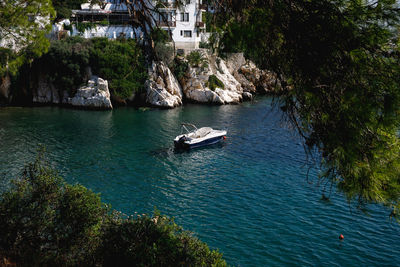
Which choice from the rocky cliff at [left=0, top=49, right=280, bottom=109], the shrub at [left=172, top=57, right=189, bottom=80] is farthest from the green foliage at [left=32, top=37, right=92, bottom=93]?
the shrub at [left=172, top=57, right=189, bottom=80]

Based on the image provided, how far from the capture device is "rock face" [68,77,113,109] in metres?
47.4

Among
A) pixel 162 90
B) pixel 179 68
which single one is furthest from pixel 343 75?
pixel 179 68

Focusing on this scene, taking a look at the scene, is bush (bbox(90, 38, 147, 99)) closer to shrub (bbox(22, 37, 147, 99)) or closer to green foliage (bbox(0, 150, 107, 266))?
shrub (bbox(22, 37, 147, 99))

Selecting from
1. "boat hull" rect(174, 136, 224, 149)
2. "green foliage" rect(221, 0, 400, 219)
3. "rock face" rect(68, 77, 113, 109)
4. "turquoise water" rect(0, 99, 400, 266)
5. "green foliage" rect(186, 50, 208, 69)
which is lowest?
"turquoise water" rect(0, 99, 400, 266)

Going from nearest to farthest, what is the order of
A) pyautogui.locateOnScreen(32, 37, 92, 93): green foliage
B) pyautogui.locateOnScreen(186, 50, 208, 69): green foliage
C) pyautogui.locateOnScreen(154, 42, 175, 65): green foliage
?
pyautogui.locateOnScreen(32, 37, 92, 93): green foliage → pyautogui.locateOnScreen(154, 42, 175, 65): green foliage → pyautogui.locateOnScreen(186, 50, 208, 69): green foliage

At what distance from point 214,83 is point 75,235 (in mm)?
45736

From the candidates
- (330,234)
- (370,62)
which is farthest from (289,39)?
(330,234)

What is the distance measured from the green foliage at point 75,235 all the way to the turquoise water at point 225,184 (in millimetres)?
4841

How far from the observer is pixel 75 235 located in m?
10.8

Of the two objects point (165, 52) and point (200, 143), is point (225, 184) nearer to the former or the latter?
point (200, 143)

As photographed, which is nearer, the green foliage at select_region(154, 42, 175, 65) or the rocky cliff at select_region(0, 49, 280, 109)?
the rocky cliff at select_region(0, 49, 280, 109)

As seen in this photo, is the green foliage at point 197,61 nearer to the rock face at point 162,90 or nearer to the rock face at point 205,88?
the rock face at point 205,88

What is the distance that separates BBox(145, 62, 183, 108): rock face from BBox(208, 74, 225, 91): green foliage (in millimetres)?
5450

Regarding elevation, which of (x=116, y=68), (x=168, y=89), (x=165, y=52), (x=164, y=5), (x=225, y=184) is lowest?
(x=225, y=184)
